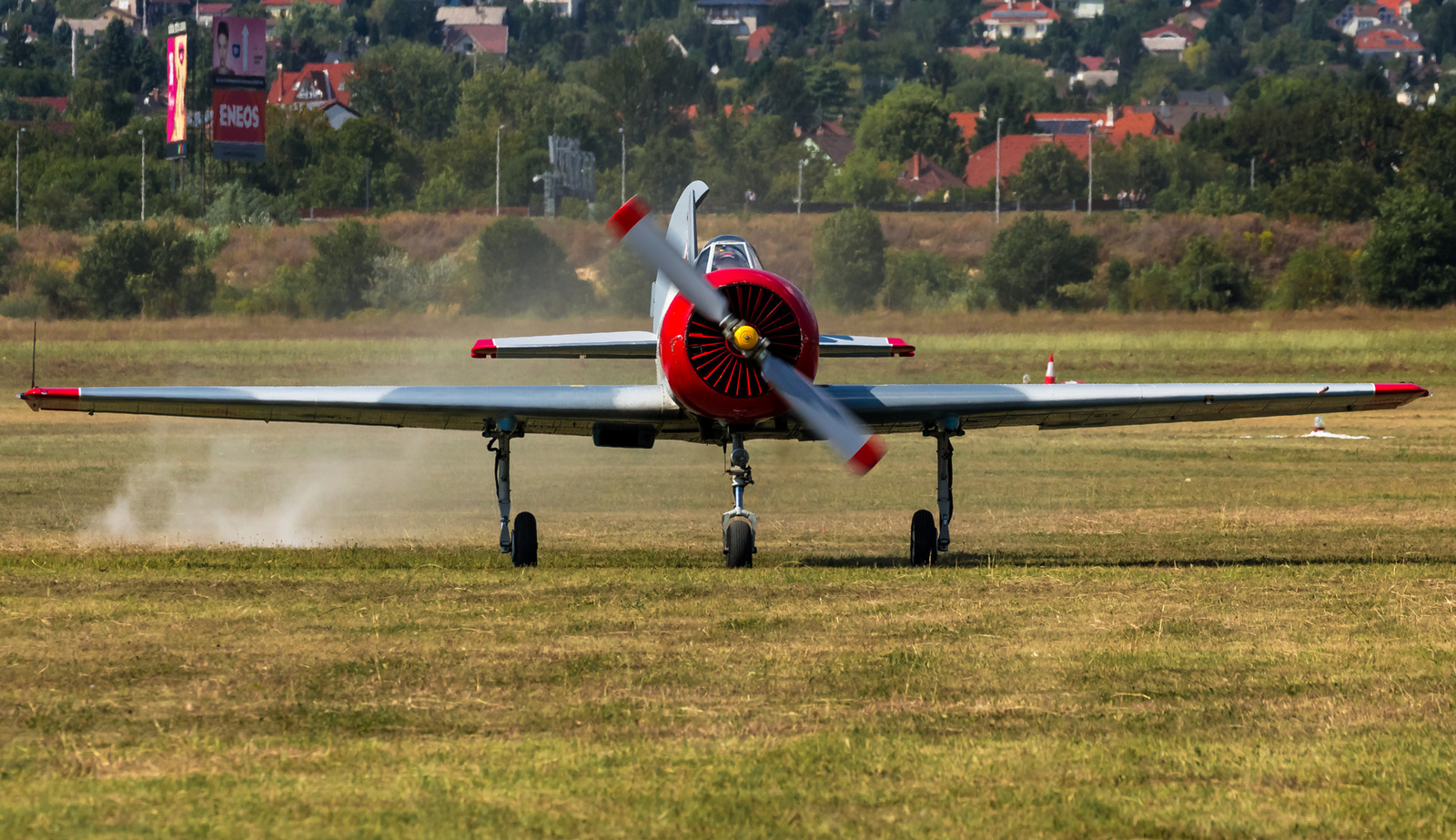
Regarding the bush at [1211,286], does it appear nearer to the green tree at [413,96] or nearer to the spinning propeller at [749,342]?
the spinning propeller at [749,342]

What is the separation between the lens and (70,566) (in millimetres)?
14992

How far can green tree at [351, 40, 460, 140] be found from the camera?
187125mm

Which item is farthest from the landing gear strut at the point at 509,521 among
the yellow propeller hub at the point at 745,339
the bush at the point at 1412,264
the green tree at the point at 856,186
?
the green tree at the point at 856,186

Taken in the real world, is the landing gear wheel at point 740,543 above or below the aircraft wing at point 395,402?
A: below

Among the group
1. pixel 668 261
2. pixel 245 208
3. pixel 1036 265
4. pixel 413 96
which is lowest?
pixel 668 261

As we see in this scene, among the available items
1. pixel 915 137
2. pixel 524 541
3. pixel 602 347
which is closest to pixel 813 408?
pixel 524 541

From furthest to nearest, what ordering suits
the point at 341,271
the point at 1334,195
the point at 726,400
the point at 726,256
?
the point at 1334,195
the point at 341,271
the point at 726,256
the point at 726,400

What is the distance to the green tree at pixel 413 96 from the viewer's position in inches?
7367

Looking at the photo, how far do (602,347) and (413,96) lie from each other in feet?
592

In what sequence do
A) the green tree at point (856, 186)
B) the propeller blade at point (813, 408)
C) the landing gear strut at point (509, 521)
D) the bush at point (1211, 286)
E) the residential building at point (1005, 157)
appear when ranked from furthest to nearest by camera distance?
the residential building at point (1005, 157) → the green tree at point (856, 186) → the bush at point (1211, 286) → the landing gear strut at point (509, 521) → the propeller blade at point (813, 408)

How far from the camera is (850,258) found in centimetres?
8319

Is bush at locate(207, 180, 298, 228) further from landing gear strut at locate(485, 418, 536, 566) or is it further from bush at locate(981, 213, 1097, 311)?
landing gear strut at locate(485, 418, 536, 566)

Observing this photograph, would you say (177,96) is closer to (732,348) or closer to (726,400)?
(726,400)

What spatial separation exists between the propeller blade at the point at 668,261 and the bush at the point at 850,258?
63.7 metres
